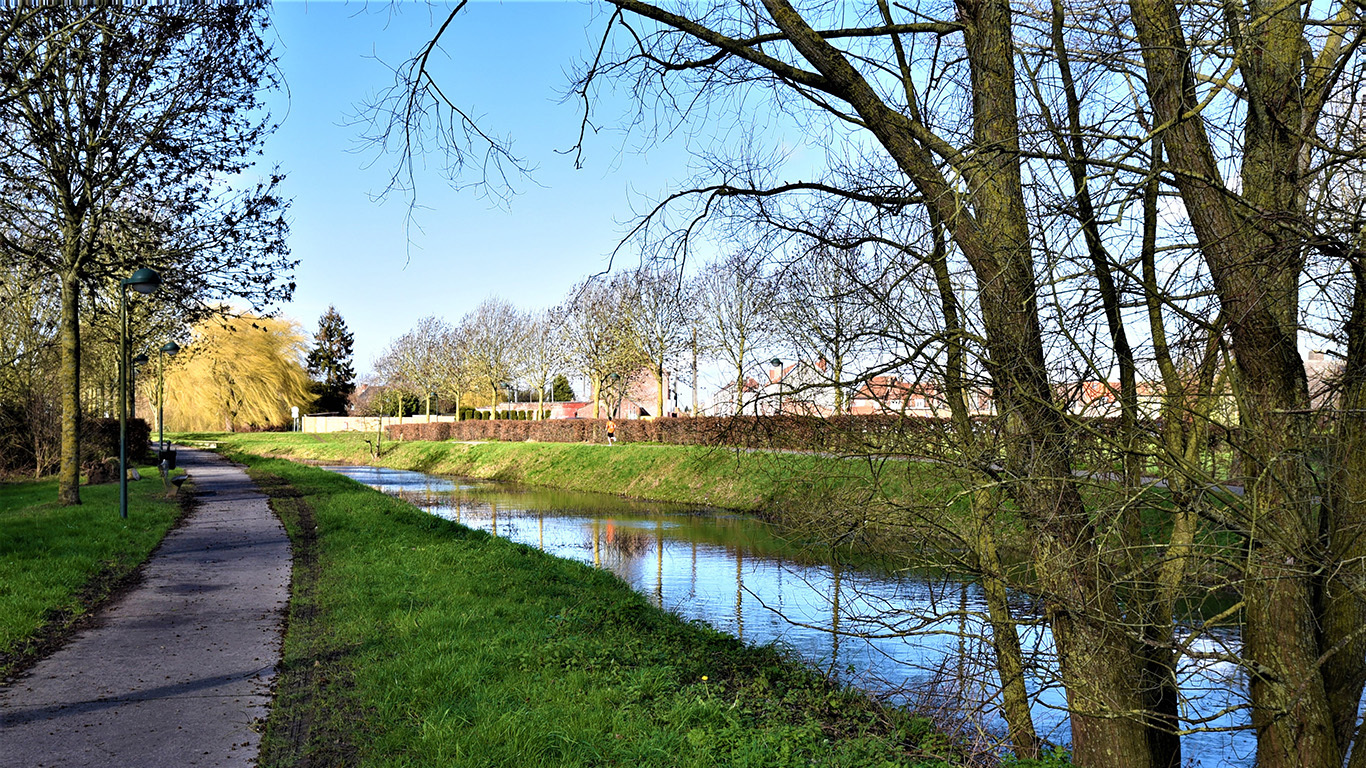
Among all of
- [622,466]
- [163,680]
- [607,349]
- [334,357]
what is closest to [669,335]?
[607,349]

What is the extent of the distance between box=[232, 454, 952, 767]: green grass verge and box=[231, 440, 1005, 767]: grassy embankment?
0.6 inches

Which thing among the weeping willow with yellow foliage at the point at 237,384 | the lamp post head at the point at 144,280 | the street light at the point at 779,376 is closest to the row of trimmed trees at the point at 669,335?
the street light at the point at 779,376

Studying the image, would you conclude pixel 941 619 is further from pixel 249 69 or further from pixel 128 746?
pixel 249 69

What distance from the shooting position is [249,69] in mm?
15523

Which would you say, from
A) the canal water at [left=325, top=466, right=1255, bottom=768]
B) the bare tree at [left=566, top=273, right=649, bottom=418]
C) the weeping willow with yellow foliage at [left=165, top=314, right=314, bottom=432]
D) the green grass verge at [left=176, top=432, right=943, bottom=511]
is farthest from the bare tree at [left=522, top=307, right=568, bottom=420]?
the canal water at [left=325, top=466, right=1255, bottom=768]

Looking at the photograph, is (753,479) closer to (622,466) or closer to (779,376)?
(622,466)

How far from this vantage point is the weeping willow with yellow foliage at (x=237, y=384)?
53.6 meters

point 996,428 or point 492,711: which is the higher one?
point 996,428

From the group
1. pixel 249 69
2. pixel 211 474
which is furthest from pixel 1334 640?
pixel 211 474

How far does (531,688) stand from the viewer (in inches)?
226

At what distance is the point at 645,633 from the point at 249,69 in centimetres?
1290

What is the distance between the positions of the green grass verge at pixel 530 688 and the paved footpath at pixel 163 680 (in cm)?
24

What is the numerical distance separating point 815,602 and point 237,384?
5355 cm

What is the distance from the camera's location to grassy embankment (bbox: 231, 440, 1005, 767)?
15.7 feet
